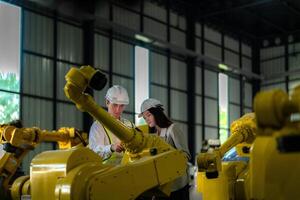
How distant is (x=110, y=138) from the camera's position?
5598 millimetres

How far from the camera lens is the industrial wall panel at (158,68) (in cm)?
2167

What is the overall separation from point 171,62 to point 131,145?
18400 millimetres

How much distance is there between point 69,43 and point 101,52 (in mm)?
1587

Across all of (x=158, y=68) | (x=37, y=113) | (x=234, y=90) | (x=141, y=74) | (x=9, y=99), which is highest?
(x=158, y=68)

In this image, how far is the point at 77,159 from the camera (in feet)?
13.9

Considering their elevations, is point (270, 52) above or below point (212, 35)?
below

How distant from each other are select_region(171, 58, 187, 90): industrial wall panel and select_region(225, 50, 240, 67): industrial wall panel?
12.8 ft

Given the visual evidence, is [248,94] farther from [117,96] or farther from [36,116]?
[117,96]

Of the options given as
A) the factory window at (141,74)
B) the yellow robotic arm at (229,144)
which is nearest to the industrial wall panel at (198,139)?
the factory window at (141,74)

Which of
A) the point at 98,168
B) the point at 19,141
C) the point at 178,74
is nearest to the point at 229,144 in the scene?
the point at 98,168

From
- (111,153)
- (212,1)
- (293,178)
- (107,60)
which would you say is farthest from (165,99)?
(293,178)

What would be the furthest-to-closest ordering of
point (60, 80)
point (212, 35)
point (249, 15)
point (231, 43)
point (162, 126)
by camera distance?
point (231, 43) → point (249, 15) → point (212, 35) → point (60, 80) → point (162, 126)

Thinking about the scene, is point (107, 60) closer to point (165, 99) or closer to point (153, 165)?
point (165, 99)

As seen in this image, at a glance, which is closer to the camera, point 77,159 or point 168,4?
point 77,159
